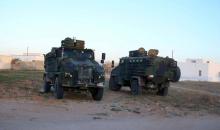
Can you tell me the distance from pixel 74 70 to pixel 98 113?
3887 millimetres

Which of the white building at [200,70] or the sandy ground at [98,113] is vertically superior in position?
the white building at [200,70]

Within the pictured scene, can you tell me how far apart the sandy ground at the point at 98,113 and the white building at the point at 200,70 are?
5185 cm

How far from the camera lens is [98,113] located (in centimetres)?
1647

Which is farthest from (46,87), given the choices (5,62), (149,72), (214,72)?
(214,72)

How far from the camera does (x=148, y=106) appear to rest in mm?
20047

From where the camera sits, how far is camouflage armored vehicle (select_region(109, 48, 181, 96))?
24156mm

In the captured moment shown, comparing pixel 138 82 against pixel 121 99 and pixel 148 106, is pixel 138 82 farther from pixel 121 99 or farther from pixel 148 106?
pixel 148 106

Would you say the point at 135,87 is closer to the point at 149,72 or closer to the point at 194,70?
the point at 149,72

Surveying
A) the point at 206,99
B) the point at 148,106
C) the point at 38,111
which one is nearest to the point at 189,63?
the point at 206,99

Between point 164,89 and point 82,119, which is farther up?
point 164,89

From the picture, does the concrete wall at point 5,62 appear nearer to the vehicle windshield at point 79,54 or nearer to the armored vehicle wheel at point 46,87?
the armored vehicle wheel at point 46,87

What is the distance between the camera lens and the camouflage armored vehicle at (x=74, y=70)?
19.9 m

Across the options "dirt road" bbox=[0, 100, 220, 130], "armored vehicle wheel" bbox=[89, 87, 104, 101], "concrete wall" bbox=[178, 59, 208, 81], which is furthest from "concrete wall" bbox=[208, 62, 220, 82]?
"dirt road" bbox=[0, 100, 220, 130]

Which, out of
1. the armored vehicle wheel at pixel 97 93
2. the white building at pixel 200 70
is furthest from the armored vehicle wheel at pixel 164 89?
the white building at pixel 200 70
